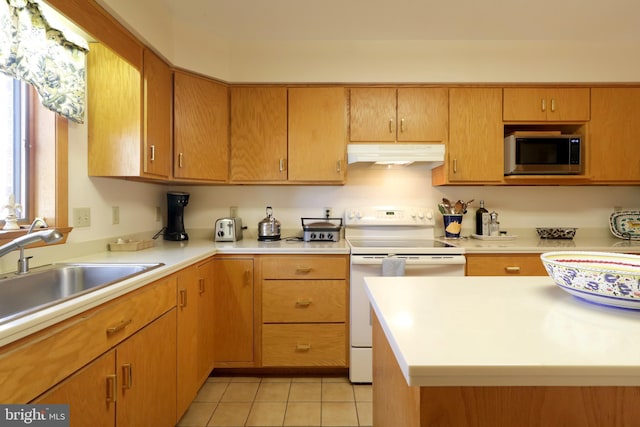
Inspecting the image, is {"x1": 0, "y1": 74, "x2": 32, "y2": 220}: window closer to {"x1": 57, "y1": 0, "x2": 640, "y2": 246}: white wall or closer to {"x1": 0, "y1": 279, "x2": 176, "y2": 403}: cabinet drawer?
{"x1": 57, "y1": 0, "x2": 640, "y2": 246}: white wall

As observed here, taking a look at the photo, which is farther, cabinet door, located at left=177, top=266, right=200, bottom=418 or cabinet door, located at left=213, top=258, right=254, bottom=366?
cabinet door, located at left=213, top=258, right=254, bottom=366

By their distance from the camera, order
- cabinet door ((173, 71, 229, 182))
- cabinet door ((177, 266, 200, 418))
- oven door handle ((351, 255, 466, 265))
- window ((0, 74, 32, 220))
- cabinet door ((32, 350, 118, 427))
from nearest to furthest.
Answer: cabinet door ((32, 350, 118, 427)) → window ((0, 74, 32, 220)) → cabinet door ((177, 266, 200, 418)) → oven door handle ((351, 255, 466, 265)) → cabinet door ((173, 71, 229, 182))

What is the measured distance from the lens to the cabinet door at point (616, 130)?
2.42m

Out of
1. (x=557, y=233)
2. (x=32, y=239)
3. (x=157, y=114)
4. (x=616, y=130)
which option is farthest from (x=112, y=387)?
(x=616, y=130)

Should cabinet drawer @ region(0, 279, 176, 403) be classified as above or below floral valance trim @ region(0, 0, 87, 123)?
below

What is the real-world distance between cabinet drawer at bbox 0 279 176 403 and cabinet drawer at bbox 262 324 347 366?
0.99 meters

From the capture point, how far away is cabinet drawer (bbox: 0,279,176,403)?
29.7 inches

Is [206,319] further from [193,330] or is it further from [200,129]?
[200,129]

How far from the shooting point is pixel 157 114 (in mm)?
2008

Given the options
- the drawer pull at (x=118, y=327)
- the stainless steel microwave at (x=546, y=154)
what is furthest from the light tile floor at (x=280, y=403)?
the stainless steel microwave at (x=546, y=154)

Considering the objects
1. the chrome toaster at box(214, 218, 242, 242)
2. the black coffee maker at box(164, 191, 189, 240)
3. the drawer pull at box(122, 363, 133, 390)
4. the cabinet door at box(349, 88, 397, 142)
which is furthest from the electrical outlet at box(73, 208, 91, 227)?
the cabinet door at box(349, 88, 397, 142)

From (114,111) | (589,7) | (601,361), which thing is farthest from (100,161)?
(589,7)

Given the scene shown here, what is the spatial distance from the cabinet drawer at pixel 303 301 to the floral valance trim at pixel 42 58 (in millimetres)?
1448

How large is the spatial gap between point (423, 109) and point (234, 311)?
1.99m
